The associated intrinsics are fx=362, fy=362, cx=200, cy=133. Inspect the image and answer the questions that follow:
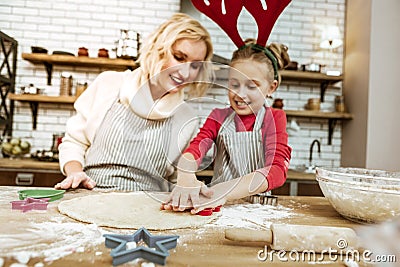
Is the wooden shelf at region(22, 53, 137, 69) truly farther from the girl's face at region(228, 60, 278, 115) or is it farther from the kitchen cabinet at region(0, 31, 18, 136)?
the girl's face at region(228, 60, 278, 115)

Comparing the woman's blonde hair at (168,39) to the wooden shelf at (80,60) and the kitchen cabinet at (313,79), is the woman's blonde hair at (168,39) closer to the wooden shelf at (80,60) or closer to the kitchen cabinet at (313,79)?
the wooden shelf at (80,60)

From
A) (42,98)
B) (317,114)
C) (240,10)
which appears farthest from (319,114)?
(42,98)

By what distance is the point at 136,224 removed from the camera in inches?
31.9

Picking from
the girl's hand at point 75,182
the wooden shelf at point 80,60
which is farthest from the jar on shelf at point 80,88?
the girl's hand at point 75,182

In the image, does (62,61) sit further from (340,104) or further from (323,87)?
(340,104)

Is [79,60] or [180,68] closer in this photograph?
[180,68]

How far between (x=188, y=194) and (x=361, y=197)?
1.39ft

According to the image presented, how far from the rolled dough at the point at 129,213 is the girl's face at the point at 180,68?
322 millimetres

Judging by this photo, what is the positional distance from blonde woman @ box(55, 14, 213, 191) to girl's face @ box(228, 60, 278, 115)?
74mm

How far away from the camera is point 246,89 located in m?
0.95

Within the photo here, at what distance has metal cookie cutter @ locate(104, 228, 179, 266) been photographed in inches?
23.2

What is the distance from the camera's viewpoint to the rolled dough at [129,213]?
823 millimetres

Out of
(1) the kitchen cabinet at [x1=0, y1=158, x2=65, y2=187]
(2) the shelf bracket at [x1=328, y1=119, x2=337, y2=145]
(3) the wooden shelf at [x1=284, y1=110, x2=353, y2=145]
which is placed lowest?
(1) the kitchen cabinet at [x1=0, y1=158, x2=65, y2=187]

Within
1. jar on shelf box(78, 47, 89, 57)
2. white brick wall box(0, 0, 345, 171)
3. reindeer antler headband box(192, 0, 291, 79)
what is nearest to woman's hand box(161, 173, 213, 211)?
reindeer antler headband box(192, 0, 291, 79)
